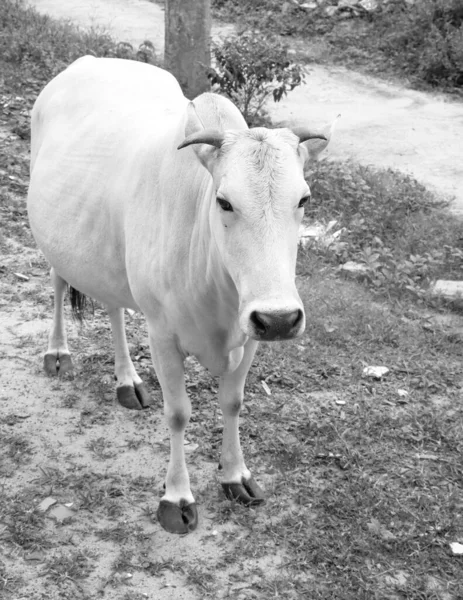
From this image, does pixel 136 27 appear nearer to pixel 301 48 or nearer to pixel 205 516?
pixel 301 48

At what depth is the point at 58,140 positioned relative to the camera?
14.4 ft

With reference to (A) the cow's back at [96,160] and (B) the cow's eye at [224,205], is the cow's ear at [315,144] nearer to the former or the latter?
(B) the cow's eye at [224,205]

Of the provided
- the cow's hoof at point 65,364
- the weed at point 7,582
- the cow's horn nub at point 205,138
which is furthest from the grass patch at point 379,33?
the weed at point 7,582

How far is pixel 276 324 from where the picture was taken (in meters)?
2.72

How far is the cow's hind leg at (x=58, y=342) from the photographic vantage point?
16.0 feet

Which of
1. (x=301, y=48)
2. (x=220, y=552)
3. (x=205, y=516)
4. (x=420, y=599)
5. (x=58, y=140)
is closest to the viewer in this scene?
(x=420, y=599)

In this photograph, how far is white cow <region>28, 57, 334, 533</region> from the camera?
2816 mm

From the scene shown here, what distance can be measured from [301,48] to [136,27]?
258cm

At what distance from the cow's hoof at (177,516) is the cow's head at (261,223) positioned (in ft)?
4.12

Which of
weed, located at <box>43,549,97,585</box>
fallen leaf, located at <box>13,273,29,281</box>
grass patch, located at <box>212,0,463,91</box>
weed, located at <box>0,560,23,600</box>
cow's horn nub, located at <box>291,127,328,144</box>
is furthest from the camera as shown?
grass patch, located at <box>212,0,463,91</box>

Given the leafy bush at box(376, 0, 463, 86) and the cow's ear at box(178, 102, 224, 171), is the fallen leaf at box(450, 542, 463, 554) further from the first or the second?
the leafy bush at box(376, 0, 463, 86)

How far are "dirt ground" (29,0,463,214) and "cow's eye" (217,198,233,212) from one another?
5157mm

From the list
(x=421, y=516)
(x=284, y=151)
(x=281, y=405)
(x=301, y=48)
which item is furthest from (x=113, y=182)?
(x=301, y=48)

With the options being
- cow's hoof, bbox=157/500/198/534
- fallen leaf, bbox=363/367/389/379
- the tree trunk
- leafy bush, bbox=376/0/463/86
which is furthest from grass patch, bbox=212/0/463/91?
cow's hoof, bbox=157/500/198/534
